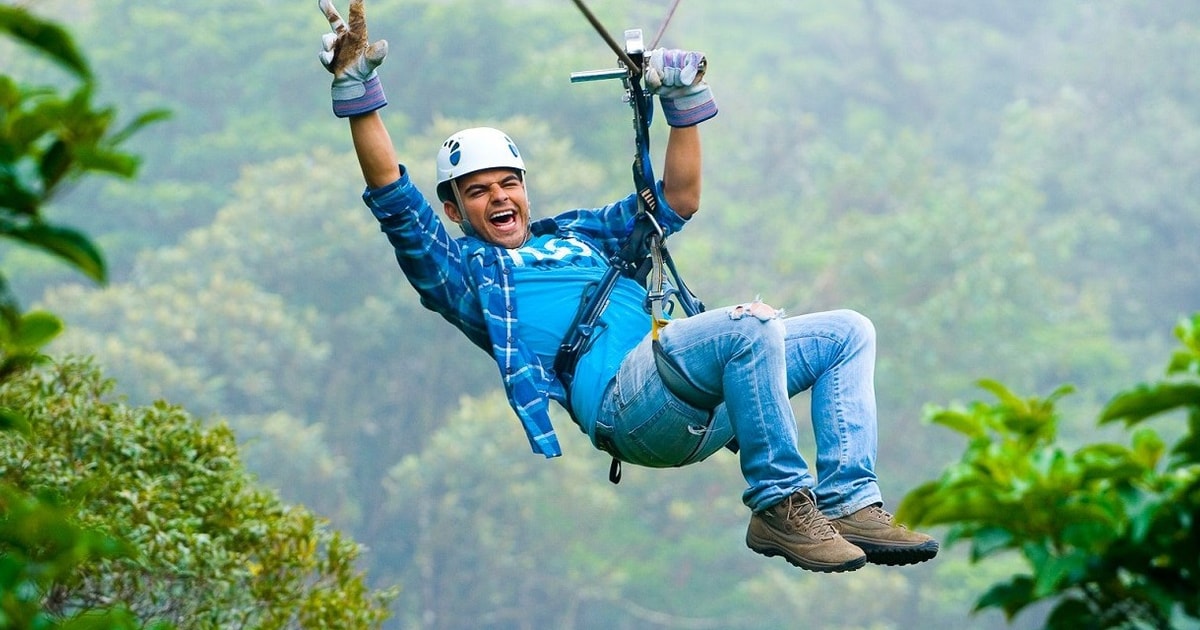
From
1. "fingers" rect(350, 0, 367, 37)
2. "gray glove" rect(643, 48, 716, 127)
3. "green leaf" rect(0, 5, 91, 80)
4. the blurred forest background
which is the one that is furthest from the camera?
the blurred forest background

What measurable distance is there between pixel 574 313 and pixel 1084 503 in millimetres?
2631

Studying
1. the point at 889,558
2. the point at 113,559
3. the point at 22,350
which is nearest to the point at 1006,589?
the point at 22,350

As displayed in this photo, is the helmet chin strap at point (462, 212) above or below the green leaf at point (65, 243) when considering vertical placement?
above

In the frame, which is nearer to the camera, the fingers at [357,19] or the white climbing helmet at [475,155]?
the fingers at [357,19]

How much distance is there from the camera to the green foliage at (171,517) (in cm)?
502

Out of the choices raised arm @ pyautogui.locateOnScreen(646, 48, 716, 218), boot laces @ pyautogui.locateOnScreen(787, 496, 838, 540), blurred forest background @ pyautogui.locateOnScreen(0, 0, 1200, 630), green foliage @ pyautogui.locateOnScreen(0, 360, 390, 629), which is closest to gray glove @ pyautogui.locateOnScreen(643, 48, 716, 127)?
raised arm @ pyautogui.locateOnScreen(646, 48, 716, 218)

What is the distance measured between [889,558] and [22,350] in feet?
7.94

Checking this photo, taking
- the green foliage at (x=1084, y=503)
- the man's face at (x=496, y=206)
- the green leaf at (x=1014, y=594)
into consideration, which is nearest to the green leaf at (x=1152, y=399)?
the green foliage at (x=1084, y=503)

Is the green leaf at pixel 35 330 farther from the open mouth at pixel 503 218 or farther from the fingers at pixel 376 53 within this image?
the open mouth at pixel 503 218

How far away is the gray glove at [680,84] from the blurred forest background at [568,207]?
2002 centimetres

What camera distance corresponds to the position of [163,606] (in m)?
5.29

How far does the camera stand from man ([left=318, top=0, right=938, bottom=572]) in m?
3.94

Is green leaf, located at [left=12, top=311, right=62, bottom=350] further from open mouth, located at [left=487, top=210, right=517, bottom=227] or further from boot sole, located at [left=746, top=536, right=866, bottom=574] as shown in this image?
open mouth, located at [left=487, top=210, right=517, bottom=227]

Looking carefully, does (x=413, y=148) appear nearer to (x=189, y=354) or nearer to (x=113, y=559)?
(x=189, y=354)
